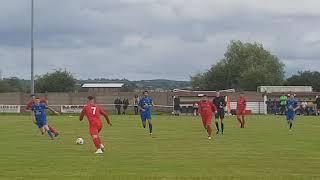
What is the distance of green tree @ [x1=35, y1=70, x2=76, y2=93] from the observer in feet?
409

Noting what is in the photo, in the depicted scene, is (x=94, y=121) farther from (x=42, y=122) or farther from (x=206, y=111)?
(x=206, y=111)

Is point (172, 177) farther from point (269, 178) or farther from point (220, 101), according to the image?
point (220, 101)

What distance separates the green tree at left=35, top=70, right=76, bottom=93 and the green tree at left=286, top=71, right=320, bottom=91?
4086 cm

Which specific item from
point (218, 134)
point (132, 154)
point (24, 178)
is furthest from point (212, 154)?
point (218, 134)

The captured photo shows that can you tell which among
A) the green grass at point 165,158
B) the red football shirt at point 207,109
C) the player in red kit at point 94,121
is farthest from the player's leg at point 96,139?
the red football shirt at point 207,109

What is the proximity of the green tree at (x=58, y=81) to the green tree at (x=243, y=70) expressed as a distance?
25446mm

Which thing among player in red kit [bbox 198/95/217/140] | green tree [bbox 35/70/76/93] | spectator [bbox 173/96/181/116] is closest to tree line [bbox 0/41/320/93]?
green tree [bbox 35/70/76/93]

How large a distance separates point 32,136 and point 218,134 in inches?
353

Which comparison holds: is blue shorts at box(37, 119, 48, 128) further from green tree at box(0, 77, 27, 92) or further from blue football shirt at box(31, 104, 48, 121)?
green tree at box(0, 77, 27, 92)

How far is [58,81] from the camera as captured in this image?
126 meters

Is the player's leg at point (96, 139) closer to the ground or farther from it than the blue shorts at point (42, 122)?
closer to the ground

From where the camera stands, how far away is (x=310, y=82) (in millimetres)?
130625

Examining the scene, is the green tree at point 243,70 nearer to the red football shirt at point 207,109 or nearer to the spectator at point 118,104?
the spectator at point 118,104

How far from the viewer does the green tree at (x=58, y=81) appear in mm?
124750
